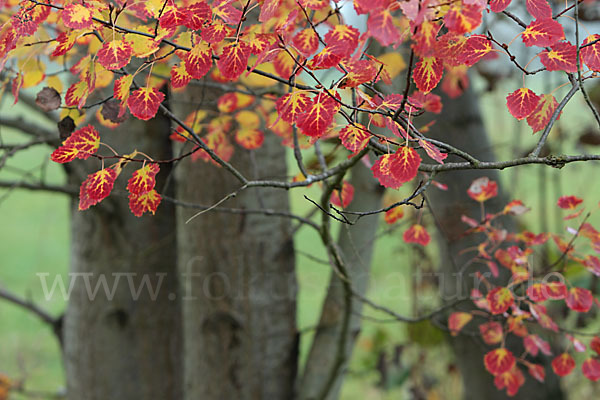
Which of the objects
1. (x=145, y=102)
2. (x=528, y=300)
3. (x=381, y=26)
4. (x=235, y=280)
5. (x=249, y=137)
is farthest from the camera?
(x=235, y=280)

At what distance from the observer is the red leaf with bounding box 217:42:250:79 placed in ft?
2.66

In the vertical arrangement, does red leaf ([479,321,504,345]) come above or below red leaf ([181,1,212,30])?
below

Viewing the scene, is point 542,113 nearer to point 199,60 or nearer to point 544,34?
point 544,34

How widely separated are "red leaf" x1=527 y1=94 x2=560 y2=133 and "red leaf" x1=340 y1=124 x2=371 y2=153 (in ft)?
0.95

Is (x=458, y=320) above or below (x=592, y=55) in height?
below

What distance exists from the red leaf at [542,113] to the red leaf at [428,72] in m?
0.20

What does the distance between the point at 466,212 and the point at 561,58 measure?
40.2 inches

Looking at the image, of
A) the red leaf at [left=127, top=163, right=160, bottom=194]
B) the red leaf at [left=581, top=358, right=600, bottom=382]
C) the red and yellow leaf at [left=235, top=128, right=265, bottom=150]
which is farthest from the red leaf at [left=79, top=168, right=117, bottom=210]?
the red leaf at [left=581, top=358, right=600, bottom=382]

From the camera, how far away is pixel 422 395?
252 centimetres

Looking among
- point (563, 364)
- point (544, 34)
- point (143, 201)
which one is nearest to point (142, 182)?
point (143, 201)

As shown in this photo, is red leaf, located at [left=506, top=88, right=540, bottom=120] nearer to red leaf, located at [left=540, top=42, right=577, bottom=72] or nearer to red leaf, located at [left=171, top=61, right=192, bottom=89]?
red leaf, located at [left=540, top=42, right=577, bottom=72]

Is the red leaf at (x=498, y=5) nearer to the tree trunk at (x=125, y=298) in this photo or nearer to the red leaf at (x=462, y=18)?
the red leaf at (x=462, y=18)

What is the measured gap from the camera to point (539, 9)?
785 mm

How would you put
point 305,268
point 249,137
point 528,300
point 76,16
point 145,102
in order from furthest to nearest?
point 305,268
point 249,137
point 528,300
point 145,102
point 76,16
